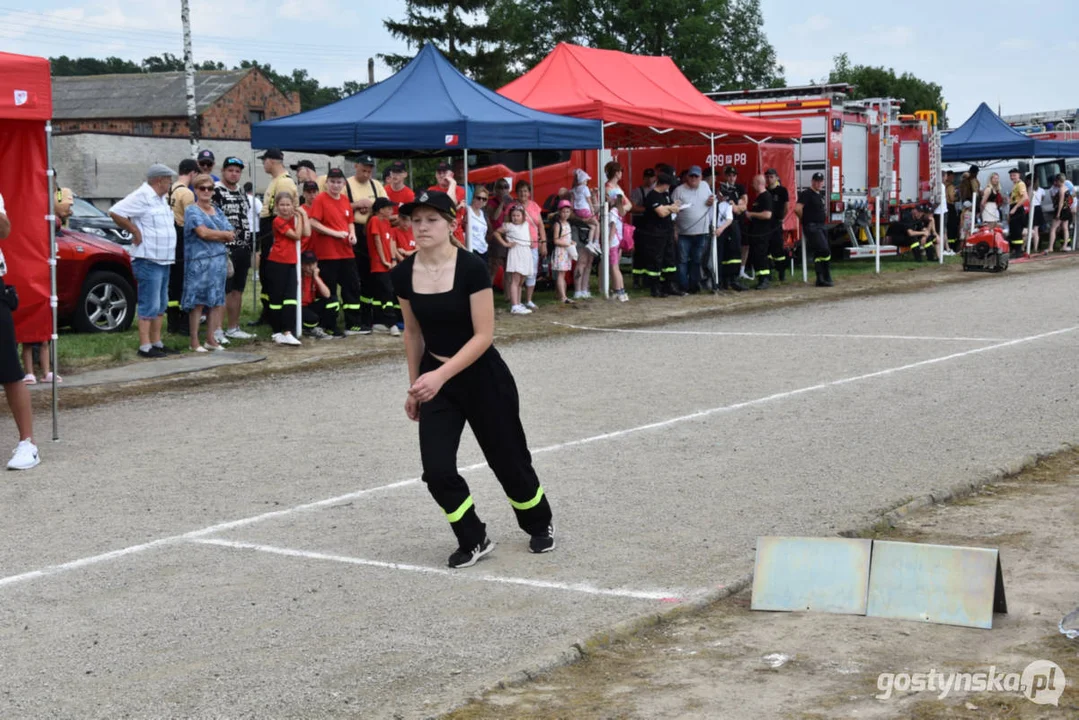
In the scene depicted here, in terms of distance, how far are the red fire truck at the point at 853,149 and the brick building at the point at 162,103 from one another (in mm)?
44481

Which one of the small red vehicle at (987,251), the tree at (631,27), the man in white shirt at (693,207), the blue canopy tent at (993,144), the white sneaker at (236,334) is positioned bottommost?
the white sneaker at (236,334)

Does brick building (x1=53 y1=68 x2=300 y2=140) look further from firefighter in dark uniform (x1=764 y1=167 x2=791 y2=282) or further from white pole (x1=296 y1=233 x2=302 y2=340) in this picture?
white pole (x1=296 y1=233 x2=302 y2=340)

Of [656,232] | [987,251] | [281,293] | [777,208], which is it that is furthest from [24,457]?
[987,251]

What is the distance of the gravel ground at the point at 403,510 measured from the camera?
511 cm

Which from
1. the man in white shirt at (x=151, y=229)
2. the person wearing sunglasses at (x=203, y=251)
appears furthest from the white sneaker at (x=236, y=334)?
the man in white shirt at (x=151, y=229)

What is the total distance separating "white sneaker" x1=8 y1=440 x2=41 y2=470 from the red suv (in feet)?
22.7

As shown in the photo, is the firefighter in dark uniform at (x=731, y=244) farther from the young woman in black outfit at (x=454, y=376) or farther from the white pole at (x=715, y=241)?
the young woman in black outfit at (x=454, y=376)

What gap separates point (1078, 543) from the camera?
657 centimetres

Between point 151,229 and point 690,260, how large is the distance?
1041 cm

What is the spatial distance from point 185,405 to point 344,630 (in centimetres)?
673

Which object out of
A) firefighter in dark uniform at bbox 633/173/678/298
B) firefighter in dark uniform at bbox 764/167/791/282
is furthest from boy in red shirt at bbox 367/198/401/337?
firefighter in dark uniform at bbox 764/167/791/282

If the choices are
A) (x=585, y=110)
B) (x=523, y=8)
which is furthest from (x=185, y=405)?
(x=523, y=8)

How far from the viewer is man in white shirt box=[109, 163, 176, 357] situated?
13672mm

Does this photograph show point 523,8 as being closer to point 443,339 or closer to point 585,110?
point 585,110
